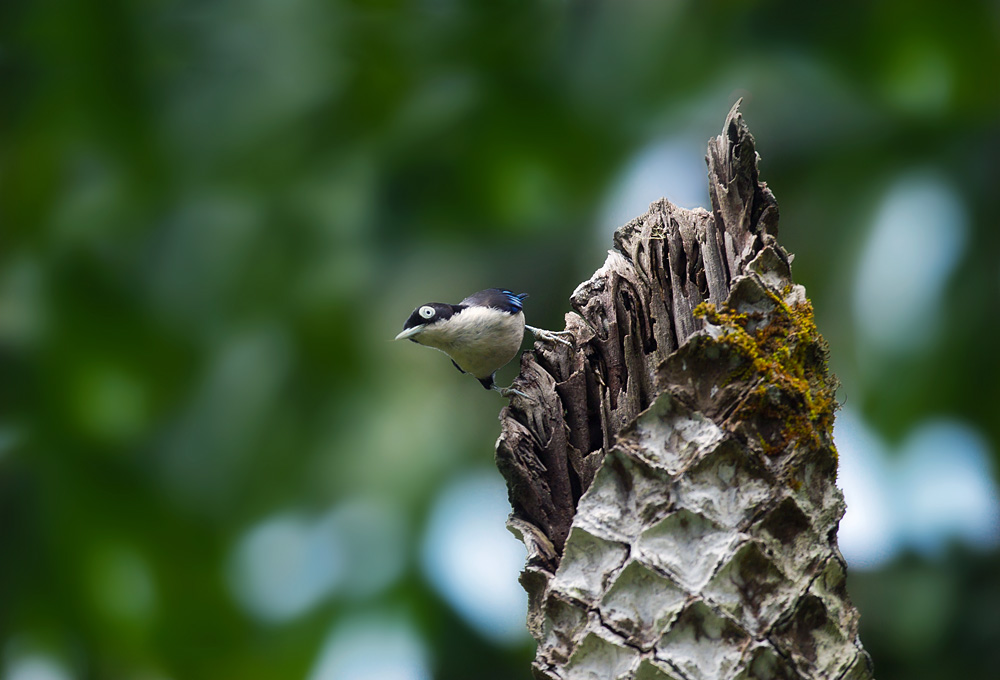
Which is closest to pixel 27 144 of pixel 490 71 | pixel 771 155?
pixel 490 71

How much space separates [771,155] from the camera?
504 centimetres

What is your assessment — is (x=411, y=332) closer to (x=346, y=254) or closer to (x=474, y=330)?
(x=474, y=330)

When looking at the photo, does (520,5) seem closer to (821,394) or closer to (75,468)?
(75,468)

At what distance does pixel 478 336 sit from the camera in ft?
11.9

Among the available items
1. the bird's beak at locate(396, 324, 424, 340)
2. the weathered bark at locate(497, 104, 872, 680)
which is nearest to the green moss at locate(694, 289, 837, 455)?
the weathered bark at locate(497, 104, 872, 680)

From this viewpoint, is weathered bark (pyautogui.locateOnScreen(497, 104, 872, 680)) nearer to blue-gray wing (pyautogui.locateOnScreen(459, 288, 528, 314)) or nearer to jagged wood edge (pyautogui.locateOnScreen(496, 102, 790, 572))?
jagged wood edge (pyautogui.locateOnScreen(496, 102, 790, 572))

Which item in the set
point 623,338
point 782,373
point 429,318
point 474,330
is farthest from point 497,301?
point 782,373

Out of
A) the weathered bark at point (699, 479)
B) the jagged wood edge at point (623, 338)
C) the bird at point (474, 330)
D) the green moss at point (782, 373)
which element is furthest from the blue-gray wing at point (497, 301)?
the green moss at point (782, 373)

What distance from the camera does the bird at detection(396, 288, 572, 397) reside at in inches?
143

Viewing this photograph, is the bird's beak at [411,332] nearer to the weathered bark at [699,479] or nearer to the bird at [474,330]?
the bird at [474,330]

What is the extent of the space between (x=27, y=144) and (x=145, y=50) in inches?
44.7

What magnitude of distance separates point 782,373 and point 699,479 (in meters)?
0.27

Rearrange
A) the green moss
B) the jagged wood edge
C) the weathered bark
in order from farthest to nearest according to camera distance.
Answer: the jagged wood edge < the green moss < the weathered bark

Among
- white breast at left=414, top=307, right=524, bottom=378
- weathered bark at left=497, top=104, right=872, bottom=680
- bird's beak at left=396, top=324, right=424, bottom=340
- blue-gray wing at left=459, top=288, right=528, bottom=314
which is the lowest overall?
weathered bark at left=497, top=104, right=872, bottom=680
